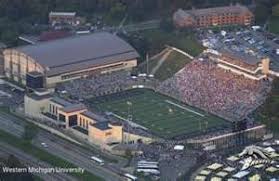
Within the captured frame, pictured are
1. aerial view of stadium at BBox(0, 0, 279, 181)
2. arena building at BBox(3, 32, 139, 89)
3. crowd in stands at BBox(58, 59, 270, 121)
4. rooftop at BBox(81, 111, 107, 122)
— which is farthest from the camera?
arena building at BBox(3, 32, 139, 89)

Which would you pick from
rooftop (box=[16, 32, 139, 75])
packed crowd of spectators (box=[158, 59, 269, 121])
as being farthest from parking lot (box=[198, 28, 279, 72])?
rooftop (box=[16, 32, 139, 75])

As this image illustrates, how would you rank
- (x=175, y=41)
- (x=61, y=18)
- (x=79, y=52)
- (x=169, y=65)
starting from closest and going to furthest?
(x=79, y=52), (x=169, y=65), (x=175, y=41), (x=61, y=18)

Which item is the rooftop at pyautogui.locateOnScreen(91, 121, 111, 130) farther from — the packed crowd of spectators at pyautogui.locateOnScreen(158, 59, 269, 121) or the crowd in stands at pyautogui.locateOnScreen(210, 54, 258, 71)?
the crowd in stands at pyautogui.locateOnScreen(210, 54, 258, 71)

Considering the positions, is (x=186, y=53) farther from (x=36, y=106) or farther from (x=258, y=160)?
(x=258, y=160)

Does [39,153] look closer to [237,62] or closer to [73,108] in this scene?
[73,108]

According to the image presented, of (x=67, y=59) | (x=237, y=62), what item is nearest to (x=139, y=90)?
(x=67, y=59)

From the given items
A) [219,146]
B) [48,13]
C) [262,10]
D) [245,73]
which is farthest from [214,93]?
[48,13]

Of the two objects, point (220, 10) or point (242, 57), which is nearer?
point (242, 57)
